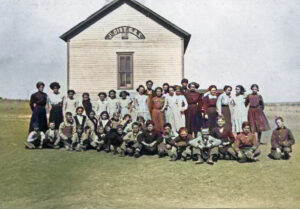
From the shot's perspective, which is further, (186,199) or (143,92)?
(143,92)

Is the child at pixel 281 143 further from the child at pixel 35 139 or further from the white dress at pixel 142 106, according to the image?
the child at pixel 35 139

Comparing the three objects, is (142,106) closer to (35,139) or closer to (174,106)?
(174,106)

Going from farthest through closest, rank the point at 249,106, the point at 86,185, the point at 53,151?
the point at 249,106, the point at 53,151, the point at 86,185

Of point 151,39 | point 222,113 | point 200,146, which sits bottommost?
point 200,146

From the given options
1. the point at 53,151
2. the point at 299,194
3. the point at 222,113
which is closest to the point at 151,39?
the point at 222,113

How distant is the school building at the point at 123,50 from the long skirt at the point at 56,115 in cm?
334

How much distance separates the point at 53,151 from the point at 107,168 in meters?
2.40

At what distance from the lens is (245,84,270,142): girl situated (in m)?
13.3

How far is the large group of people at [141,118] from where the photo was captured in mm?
12125

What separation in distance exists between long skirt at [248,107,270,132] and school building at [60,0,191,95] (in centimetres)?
440

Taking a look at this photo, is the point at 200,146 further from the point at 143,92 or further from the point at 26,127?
the point at 26,127

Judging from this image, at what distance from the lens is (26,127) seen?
16.8 metres

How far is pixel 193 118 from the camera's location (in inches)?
523

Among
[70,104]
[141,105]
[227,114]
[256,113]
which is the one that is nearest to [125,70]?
[141,105]
